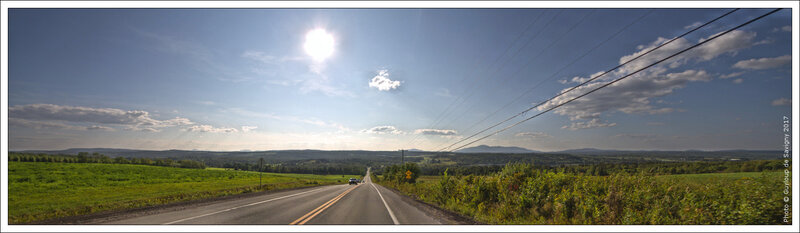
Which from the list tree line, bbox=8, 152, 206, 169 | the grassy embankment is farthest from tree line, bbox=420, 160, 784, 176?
tree line, bbox=8, 152, 206, 169

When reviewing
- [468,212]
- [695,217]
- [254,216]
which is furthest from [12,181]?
[695,217]

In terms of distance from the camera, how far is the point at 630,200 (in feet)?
30.7

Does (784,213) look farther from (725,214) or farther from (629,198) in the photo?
(629,198)

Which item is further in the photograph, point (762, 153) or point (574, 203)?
point (762, 153)

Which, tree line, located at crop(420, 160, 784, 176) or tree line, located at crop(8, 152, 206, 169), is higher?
tree line, located at crop(420, 160, 784, 176)

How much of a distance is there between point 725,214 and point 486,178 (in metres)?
9.17

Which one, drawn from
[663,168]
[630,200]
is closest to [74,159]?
[630,200]

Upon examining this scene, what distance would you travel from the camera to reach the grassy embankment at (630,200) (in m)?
7.45

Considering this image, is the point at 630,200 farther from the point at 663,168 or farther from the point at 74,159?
the point at 74,159

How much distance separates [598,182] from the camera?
11.4 m

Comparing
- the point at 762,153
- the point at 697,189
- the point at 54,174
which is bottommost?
the point at 54,174

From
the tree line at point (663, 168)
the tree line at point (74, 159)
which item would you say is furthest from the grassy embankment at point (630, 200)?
the tree line at point (74, 159)

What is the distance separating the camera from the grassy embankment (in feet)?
24.4

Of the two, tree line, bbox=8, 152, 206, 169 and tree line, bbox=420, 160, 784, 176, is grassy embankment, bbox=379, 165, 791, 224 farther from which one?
tree line, bbox=8, 152, 206, 169
